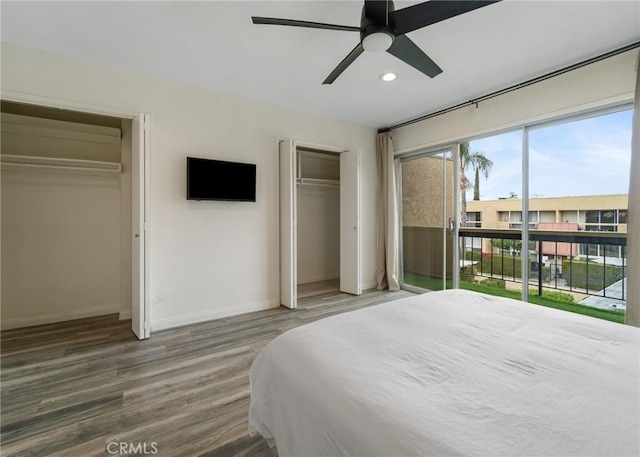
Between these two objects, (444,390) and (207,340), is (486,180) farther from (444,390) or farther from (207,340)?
(207,340)

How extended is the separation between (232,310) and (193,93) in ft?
8.54

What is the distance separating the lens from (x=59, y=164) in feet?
10.5

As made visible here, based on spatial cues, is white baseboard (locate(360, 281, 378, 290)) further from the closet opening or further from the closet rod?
the closet rod

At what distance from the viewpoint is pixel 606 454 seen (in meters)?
0.66

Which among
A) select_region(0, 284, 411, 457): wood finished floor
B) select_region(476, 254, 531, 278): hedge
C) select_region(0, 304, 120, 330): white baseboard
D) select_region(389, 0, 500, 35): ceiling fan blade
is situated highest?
select_region(389, 0, 500, 35): ceiling fan blade

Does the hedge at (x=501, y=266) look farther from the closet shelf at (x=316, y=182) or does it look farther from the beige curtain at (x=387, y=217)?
the closet shelf at (x=316, y=182)

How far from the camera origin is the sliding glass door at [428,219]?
4.11 metres

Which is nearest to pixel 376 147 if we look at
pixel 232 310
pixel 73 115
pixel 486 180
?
pixel 486 180

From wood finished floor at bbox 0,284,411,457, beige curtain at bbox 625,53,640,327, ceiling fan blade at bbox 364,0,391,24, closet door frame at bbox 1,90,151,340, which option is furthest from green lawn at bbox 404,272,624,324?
closet door frame at bbox 1,90,151,340

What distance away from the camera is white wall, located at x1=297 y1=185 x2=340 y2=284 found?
5289 mm

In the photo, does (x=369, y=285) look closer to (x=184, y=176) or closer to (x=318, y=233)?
(x=318, y=233)

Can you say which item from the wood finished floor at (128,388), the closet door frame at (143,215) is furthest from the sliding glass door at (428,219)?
the closet door frame at (143,215)

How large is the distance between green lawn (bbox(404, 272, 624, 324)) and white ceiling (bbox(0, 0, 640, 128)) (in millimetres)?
2534

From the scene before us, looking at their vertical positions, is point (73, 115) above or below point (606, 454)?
above
